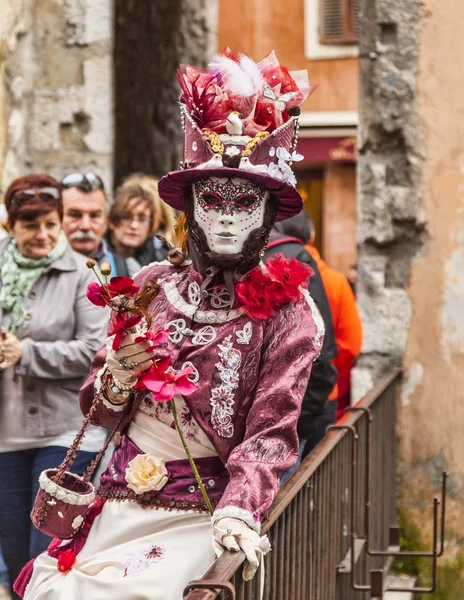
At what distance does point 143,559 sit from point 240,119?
115 cm

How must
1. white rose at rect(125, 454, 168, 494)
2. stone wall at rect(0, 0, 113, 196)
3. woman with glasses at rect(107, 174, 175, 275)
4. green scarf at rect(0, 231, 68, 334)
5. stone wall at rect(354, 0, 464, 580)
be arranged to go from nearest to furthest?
1. white rose at rect(125, 454, 168, 494)
2. green scarf at rect(0, 231, 68, 334)
3. stone wall at rect(354, 0, 464, 580)
4. woman with glasses at rect(107, 174, 175, 275)
5. stone wall at rect(0, 0, 113, 196)

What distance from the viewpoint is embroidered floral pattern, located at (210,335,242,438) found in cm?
286

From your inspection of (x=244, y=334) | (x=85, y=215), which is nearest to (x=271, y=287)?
(x=244, y=334)

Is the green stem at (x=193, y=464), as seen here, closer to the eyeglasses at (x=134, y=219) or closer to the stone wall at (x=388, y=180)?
the stone wall at (x=388, y=180)

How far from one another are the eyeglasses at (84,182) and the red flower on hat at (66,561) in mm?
2711

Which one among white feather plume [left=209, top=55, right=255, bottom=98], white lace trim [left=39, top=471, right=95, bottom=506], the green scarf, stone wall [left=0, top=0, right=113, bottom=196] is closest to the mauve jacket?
white lace trim [left=39, top=471, right=95, bottom=506]

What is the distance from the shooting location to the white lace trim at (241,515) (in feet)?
8.39

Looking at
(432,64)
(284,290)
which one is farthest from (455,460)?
(284,290)

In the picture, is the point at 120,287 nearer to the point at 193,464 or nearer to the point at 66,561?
the point at 193,464

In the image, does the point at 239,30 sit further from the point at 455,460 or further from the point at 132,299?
the point at 132,299

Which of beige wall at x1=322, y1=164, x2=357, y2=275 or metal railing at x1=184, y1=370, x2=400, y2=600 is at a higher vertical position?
metal railing at x1=184, y1=370, x2=400, y2=600

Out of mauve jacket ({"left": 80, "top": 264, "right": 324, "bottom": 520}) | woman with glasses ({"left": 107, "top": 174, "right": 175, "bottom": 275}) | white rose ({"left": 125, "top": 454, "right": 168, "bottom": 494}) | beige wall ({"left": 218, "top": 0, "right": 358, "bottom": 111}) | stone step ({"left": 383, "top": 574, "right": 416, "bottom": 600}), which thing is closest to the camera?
mauve jacket ({"left": 80, "top": 264, "right": 324, "bottom": 520})

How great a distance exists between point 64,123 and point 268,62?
4901 mm

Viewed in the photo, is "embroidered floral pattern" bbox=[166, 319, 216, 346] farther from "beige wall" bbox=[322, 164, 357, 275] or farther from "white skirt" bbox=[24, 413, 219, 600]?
"beige wall" bbox=[322, 164, 357, 275]
